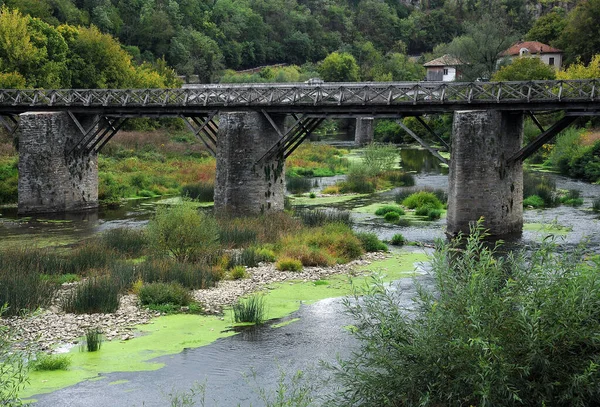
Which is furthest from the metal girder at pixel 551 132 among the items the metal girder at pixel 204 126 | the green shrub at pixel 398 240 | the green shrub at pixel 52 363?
the green shrub at pixel 52 363

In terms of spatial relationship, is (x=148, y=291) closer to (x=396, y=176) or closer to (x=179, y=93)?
(x=179, y=93)

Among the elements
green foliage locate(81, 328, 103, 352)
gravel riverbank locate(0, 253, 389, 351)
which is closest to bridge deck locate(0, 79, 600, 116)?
gravel riverbank locate(0, 253, 389, 351)

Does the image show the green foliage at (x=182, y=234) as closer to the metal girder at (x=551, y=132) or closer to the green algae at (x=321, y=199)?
the metal girder at (x=551, y=132)

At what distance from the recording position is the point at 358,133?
249 ft

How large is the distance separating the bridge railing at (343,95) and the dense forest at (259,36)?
→ 1175cm

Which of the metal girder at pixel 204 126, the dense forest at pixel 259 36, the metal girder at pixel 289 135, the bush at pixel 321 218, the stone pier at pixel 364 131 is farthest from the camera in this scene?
the stone pier at pixel 364 131

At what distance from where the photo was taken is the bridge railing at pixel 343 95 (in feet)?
97.5

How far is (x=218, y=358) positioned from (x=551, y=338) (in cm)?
795

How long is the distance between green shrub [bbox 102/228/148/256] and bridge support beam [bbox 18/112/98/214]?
1090 centimetres

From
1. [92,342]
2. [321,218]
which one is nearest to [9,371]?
[92,342]

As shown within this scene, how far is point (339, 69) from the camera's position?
340 feet

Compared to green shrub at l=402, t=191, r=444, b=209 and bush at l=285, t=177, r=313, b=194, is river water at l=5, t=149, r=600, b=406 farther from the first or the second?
bush at l=285, t=177, r=313, b=194

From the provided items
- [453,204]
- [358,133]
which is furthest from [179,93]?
[358,133]

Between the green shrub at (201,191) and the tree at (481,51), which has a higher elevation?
the tree at (481,51)
